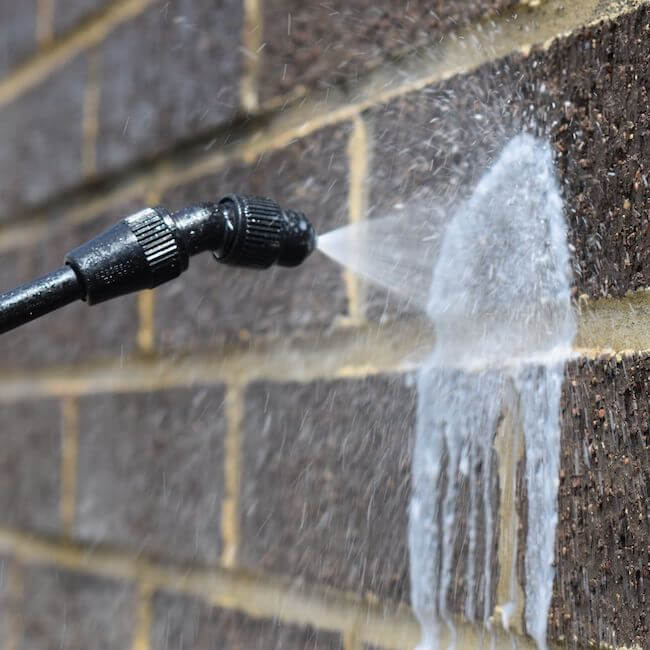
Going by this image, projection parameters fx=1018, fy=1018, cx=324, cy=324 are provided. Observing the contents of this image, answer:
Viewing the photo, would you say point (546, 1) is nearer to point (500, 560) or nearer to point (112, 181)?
point (500, 560)

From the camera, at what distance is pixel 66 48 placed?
1.28 metres

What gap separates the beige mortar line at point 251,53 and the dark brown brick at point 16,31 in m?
0.55

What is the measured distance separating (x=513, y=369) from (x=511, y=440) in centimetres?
5

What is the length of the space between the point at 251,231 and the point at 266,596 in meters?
0.38

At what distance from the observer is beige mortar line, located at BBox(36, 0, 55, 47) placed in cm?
133

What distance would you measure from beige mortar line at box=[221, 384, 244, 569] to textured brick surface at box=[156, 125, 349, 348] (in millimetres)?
63

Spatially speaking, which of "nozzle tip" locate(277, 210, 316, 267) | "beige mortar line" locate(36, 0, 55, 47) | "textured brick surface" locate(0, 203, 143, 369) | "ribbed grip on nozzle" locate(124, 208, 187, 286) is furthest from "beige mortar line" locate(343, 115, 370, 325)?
"beige mortar line" locate(36, 0, 55, 47)

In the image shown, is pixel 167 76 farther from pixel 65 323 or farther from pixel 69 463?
pixel 69 463

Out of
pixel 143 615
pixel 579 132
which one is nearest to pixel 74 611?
pixel 143 615

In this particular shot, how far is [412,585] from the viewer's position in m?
0.72

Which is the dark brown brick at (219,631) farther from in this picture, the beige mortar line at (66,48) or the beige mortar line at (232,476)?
the beige mortar line at (66,48)

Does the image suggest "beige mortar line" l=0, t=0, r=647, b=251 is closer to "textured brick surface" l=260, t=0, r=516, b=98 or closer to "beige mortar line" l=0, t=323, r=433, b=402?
"textured brick surface" l=260, t=0, r=516, b=98

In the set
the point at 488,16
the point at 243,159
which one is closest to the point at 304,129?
the point at 243,159

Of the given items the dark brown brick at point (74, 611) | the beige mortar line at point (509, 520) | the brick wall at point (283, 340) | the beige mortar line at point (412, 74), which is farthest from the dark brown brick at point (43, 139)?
the beige mortar line at point (509, 520)
